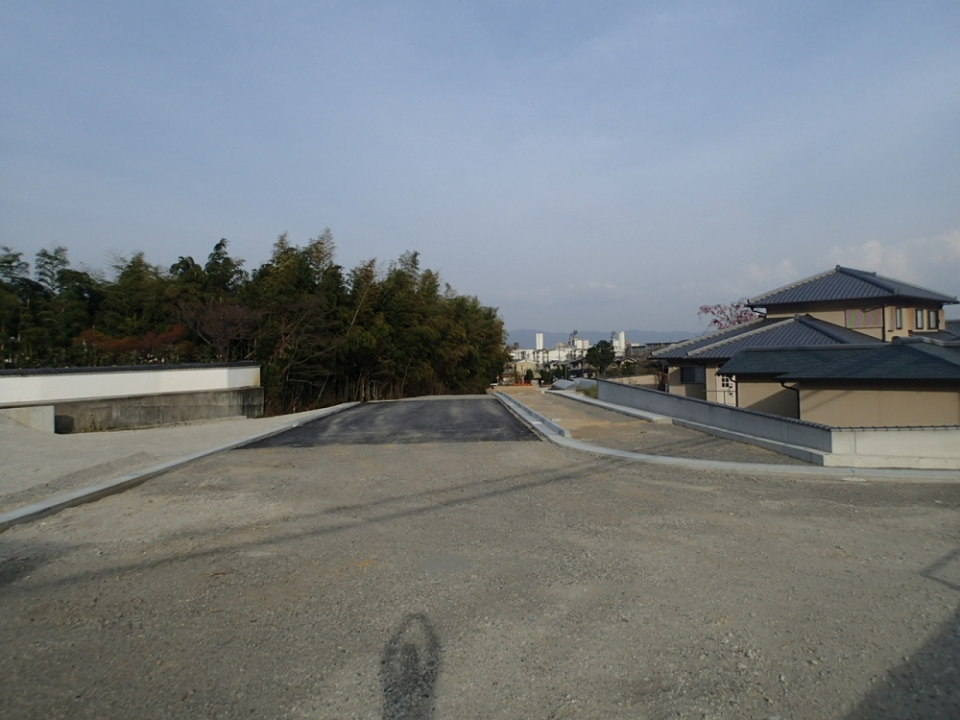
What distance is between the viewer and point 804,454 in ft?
26.7

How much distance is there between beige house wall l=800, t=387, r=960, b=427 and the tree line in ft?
48.0

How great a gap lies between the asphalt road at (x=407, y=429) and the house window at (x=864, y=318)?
13312 millimetres

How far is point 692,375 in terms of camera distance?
21.8 m

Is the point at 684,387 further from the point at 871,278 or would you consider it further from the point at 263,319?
the point at 263,319

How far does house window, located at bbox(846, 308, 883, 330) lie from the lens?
71.1 ft

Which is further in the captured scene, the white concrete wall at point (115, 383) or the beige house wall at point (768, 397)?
the beige house wall at point (768, 397)

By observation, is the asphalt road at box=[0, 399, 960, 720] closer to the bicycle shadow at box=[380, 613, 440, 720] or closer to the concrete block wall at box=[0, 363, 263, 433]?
the bicycle shadow at box=[380, 613, 440, 720]

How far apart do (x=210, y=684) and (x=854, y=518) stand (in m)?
5.16

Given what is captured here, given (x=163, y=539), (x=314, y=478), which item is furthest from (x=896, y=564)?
(x=314, y=478)

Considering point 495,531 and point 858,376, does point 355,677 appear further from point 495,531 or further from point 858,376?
point 858,376

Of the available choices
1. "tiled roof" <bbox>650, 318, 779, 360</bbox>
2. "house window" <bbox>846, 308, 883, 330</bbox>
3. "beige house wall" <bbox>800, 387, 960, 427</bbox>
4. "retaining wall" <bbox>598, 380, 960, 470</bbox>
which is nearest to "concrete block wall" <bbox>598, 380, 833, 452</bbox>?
"retaining wall" <bbox>598, 380, 960, 470</bbox>

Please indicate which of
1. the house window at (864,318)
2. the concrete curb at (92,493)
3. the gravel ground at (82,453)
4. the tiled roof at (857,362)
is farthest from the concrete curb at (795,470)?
the house window at (864,318)

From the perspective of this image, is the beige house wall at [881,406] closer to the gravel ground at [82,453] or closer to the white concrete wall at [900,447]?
the white concrete wall at [900,447]

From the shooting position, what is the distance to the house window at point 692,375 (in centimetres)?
2148
